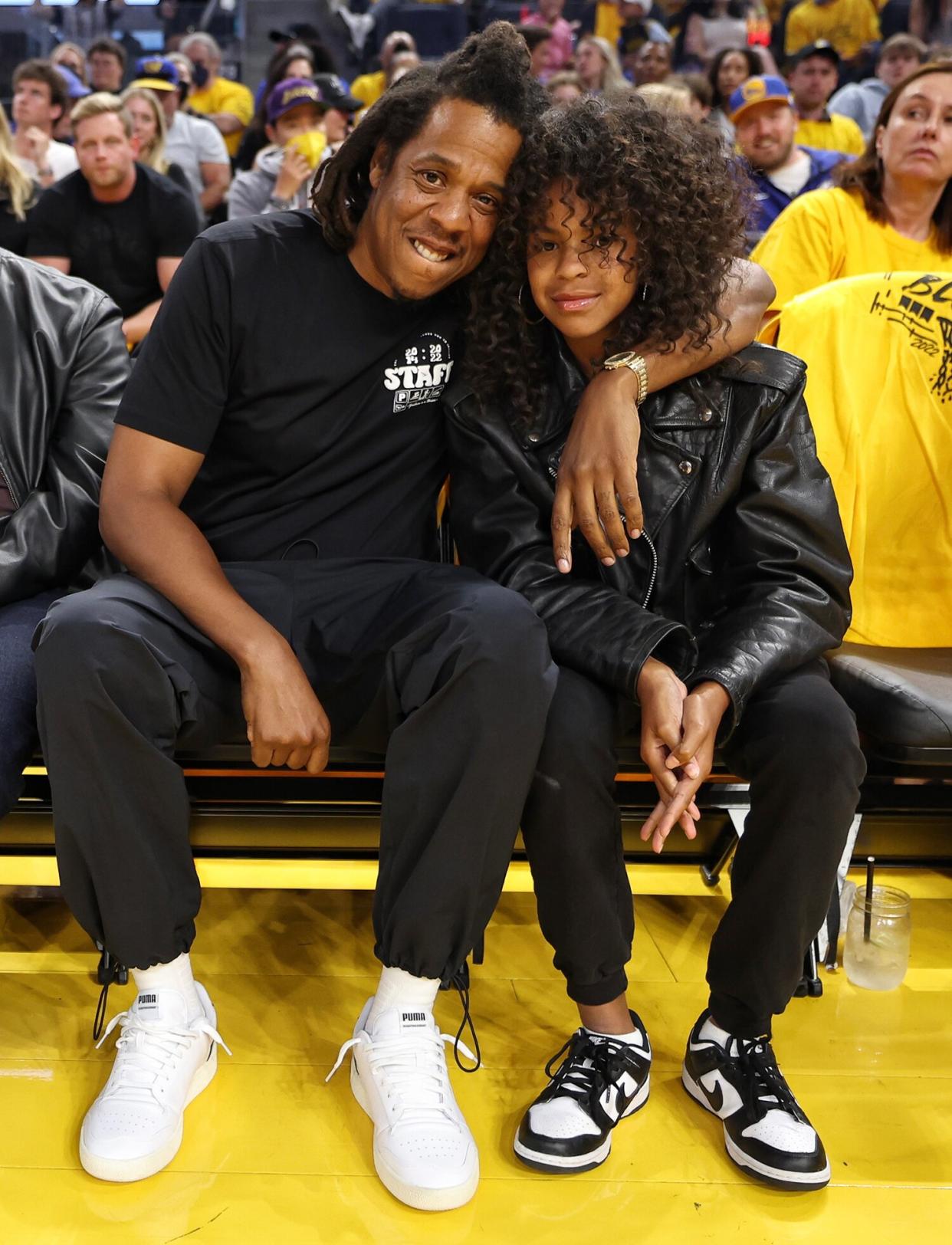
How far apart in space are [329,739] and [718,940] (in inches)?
23.5

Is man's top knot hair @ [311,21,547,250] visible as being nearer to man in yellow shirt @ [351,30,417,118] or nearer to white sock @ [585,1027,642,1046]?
white sock @ [585,1027,642,1046]

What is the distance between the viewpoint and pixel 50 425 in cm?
209

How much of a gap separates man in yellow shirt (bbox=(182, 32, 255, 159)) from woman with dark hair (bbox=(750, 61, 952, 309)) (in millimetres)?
5070

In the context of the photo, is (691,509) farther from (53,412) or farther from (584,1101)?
(53,412)

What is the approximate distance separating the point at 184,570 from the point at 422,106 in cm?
79

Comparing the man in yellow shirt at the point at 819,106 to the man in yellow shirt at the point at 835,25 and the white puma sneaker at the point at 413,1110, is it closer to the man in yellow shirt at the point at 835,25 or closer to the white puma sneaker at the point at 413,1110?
the man in yellow shirt at the point at 835,25

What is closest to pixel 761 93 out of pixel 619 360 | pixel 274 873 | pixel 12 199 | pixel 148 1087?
pixel 12 199

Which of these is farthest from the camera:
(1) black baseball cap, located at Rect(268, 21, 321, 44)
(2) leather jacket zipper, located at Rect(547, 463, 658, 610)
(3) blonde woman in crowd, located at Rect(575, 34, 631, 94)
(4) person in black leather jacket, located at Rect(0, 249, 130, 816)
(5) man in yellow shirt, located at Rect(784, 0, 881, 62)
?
(5) man in yellow shirt, located at Rect(784, 0, 881, 62)

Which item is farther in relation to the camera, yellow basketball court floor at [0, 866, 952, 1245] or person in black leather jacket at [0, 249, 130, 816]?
person in black leather jacket at [0, 249, 130, 816]

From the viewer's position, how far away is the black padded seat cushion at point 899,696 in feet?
5.82

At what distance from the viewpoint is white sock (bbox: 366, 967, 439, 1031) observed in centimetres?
159

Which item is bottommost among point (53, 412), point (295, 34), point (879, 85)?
point (53, 412)

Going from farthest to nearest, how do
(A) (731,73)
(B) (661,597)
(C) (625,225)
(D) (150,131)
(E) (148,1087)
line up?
(A) (731,73), (D) (150,131), (B) (661,597), (C) (625,225), (E) (148,1087)

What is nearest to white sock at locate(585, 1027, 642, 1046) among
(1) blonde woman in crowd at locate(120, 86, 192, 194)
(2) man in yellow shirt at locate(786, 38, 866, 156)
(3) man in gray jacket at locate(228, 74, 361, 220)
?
(3) man in gray jacket at locate(228, 74, 361, 220)
